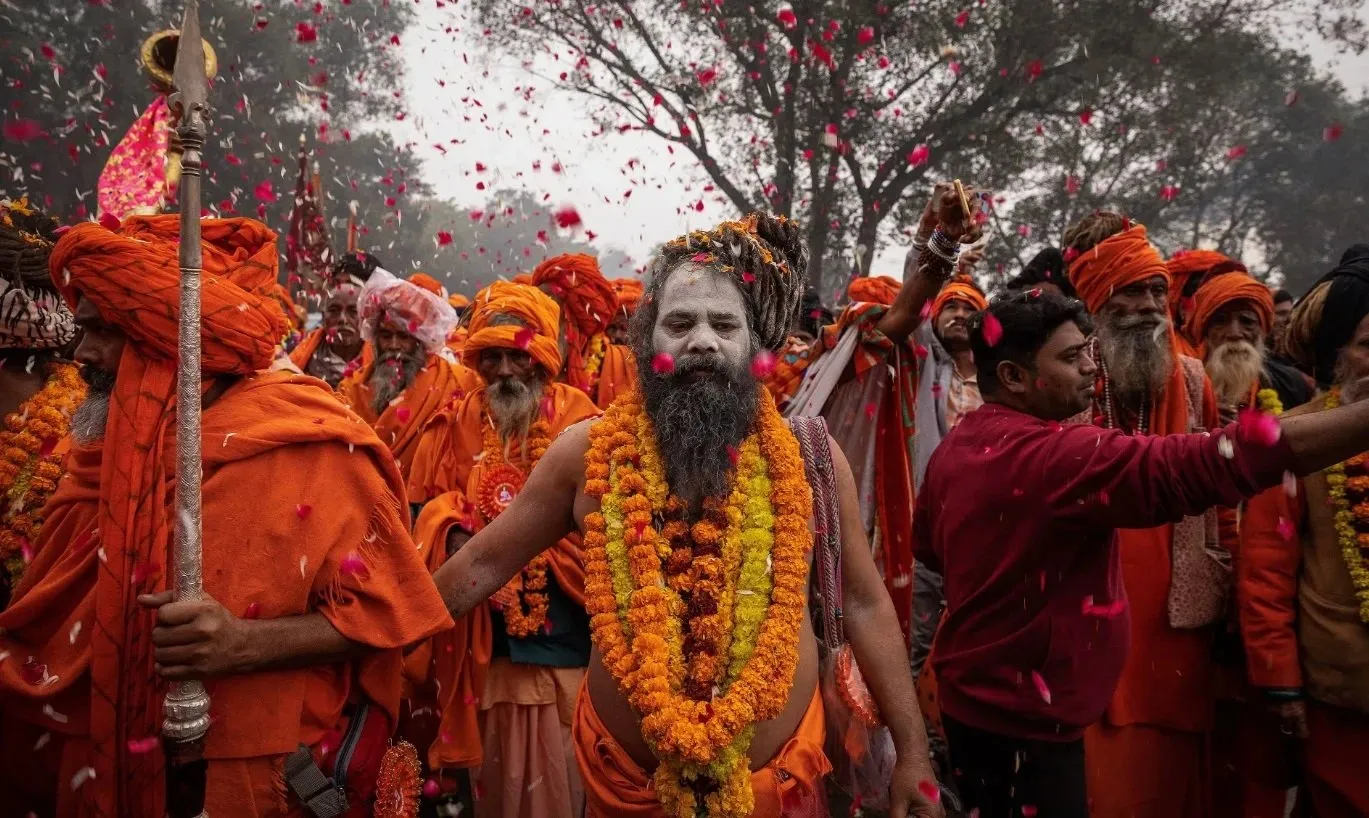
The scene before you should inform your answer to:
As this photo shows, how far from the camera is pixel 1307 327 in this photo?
337cm

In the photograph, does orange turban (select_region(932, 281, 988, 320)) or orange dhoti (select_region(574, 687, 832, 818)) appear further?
orange turban (select_region(932, 281, 988, 320))

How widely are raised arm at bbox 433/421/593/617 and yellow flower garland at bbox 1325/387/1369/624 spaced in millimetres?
2616

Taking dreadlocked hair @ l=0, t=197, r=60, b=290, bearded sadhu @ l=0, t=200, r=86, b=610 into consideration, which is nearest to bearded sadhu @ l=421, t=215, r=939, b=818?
bearded sadhu @ l=0, t=200, r=86, b=610

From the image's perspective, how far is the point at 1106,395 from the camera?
13.0 ft

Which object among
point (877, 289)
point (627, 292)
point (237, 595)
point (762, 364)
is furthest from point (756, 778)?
point (627, 292)

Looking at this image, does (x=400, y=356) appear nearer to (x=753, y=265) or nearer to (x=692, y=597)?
(x=753, y=265)

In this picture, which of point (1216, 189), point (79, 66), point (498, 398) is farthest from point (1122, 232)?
point (79, 66)

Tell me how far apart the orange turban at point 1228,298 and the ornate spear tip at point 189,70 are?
5011 millimetres

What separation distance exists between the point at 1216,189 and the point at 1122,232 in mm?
17609

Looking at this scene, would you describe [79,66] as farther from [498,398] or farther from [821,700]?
[821,700]

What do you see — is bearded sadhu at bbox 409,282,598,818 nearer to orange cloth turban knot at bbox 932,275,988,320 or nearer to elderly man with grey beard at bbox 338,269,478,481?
elderly man with grey beard at bbox 338,269,478,481

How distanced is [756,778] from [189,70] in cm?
232

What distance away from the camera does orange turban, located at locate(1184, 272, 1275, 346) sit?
195 inches

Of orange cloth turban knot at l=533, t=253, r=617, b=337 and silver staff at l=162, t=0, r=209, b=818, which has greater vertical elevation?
orange cloth turban knot at l=533, t=253, r=617, b=337
